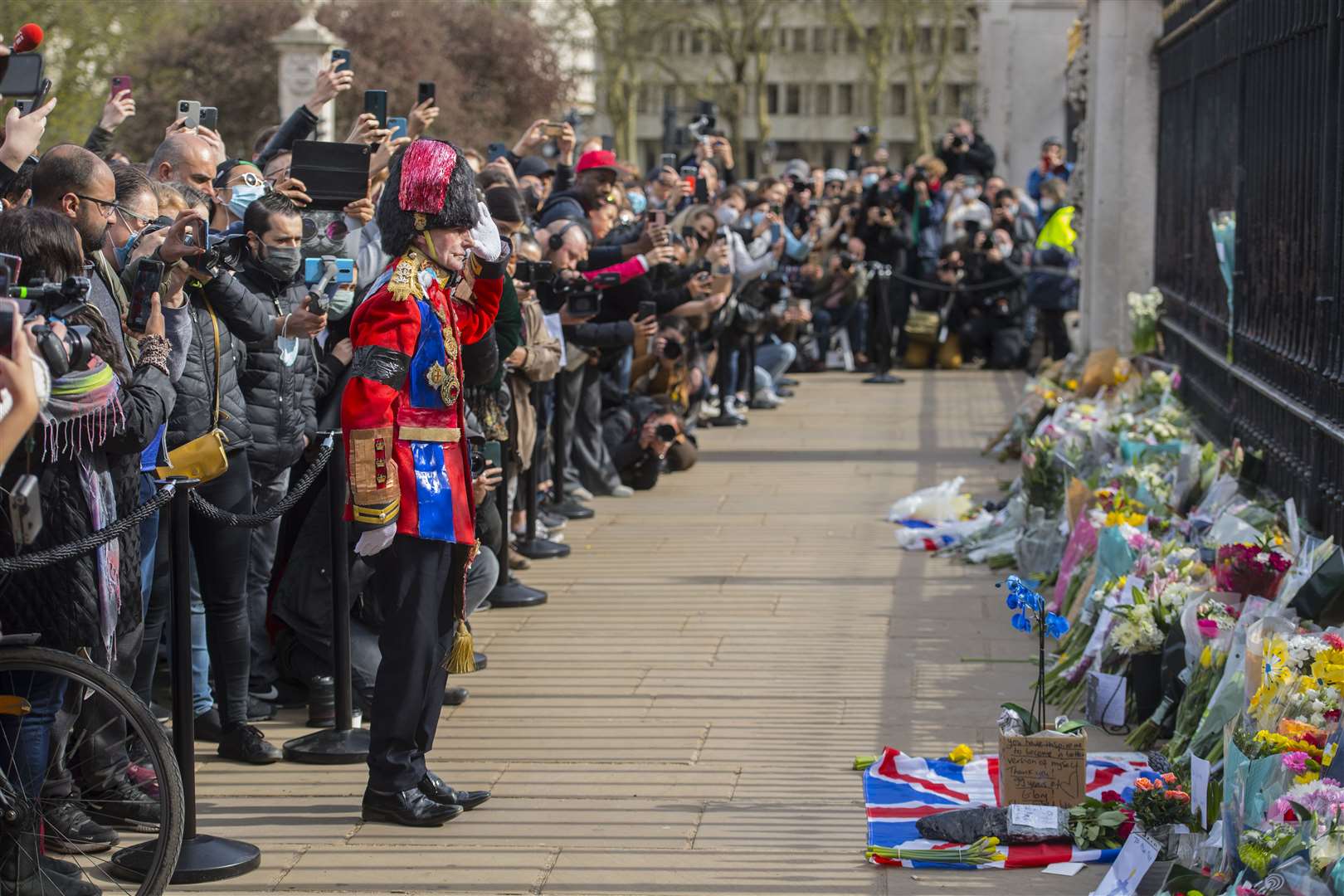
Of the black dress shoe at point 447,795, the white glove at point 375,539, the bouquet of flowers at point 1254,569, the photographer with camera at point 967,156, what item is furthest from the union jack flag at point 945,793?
the photographer with camera at point 967,156

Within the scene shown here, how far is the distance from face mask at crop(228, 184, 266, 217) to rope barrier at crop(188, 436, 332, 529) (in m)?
0.89

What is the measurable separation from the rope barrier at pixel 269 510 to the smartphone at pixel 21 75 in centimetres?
131

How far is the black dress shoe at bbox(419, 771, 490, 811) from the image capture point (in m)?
6.18

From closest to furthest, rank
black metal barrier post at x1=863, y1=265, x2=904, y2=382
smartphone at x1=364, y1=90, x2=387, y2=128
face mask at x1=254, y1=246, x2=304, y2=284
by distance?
face mask at x1=254, y1=246, x2=304, y2=284, smartphone at x1=364, y1=90, x2=387, y2=128, black metal barrier post at x1=863, y1=265, x2=904, y2=382

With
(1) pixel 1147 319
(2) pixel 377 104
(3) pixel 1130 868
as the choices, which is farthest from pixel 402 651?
(1) pixel 1147 319

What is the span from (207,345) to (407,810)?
1.70 m

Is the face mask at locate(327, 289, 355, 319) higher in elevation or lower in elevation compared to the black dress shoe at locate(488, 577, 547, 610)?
higher

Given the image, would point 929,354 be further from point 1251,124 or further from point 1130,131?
point 1251,124

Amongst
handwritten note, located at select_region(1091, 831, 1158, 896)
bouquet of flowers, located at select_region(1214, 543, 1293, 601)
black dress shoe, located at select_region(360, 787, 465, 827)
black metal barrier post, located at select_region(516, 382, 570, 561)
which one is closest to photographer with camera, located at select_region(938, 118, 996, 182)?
black metal barrier post, located at select_region(516, 382, 570, 561)

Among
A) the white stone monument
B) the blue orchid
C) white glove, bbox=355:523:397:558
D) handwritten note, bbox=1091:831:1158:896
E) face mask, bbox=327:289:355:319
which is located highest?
the white stone monument

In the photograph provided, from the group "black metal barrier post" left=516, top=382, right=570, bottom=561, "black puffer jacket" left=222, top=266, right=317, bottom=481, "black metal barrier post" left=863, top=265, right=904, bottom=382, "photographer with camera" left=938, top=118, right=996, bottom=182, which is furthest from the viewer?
"photographer with camera" left=938, top=118, right=996, bottom=182

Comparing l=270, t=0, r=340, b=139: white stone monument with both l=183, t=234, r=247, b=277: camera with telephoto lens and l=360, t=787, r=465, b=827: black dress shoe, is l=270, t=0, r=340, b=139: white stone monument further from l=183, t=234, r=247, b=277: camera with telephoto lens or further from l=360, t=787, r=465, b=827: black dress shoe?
l=360, t=787, r=465, b=827: black dress shoe

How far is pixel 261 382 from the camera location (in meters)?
6.99

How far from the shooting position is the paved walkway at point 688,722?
5664 millimetres
